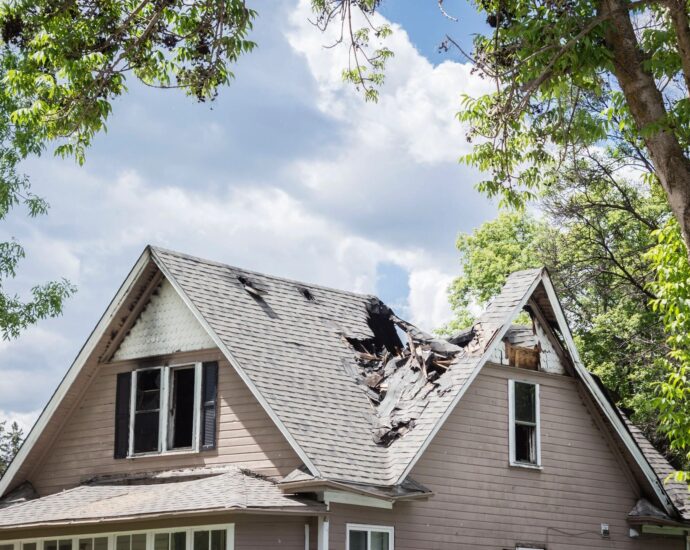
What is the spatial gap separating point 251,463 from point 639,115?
8229 mm

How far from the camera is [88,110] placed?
50.2 feet

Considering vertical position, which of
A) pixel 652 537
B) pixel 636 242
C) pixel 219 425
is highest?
pixel 636 242

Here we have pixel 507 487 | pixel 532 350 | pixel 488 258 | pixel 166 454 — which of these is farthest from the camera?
pixel 488 258

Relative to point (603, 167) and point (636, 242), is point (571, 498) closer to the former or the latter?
point (603, 167)

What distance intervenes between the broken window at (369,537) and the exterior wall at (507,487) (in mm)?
136

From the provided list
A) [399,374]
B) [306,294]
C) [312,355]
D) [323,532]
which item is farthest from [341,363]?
[323,532]

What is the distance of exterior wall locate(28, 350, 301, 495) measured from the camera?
1822 centimetres

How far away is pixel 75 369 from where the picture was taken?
67.9 ft

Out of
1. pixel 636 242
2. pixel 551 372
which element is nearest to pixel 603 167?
pixel 636 242

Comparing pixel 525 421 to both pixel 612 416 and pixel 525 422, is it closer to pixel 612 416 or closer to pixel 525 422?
pixel 525 422

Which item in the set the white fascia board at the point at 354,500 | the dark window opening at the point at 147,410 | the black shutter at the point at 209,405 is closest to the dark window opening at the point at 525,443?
the white fascia board at the point at 354,500

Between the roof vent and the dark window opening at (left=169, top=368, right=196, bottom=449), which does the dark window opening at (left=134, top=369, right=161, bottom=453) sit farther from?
the roof vent

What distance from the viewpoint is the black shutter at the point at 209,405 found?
19.0 meters

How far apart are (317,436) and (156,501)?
2622mm
